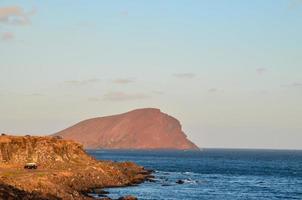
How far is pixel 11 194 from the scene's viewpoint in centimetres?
6388

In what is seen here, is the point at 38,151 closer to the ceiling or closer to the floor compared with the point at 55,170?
closer to the ceiling

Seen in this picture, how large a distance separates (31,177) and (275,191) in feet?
172

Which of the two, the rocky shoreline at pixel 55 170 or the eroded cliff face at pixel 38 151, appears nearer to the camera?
the rocky shoreline at pixel 55 170

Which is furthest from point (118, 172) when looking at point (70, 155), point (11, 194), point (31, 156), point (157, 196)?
point (11, 194)

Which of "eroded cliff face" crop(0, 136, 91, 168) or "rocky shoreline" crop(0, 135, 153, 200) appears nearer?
"rocky shoreline" crop(0, 135, 153, 200)

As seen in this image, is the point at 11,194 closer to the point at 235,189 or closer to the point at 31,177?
the point at 31,177

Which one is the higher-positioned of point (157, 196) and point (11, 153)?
point (11, 153)

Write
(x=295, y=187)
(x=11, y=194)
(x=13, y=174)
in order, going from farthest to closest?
(x=295, y=187)
(x=13, y=174)
(x=11, y=194)

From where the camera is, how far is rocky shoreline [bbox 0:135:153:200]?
85225 millimetres

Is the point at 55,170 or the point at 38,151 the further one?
the point at 38,151

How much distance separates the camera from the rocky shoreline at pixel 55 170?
85.2 meters

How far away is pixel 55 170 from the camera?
359ft

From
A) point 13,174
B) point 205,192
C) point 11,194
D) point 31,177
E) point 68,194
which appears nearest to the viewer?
point 11,194

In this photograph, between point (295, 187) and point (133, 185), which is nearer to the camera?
point (133, 185)
